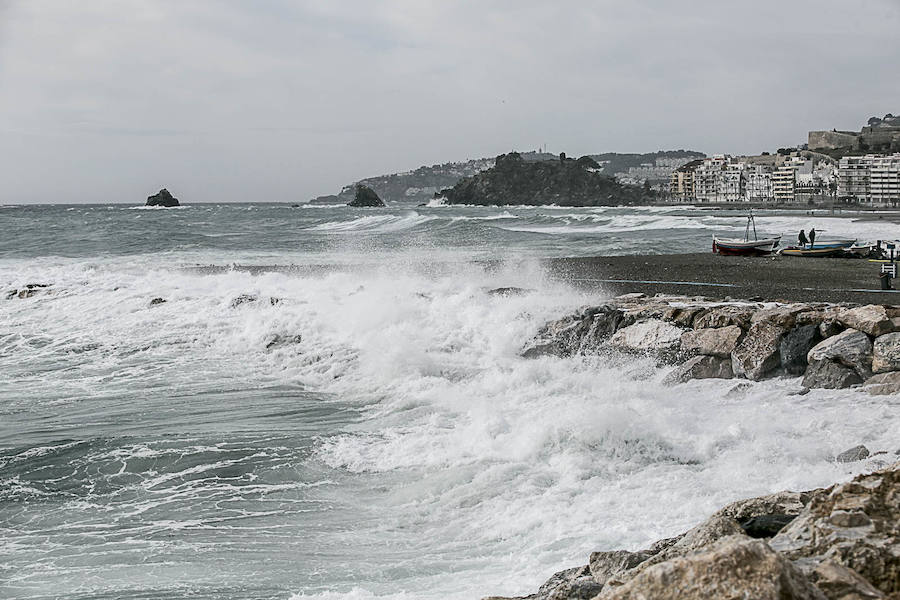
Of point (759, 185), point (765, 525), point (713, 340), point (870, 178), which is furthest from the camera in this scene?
point (759, 185)

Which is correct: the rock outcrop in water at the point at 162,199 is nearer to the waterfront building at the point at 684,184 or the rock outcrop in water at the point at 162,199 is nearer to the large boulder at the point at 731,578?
the waterfront building at the point at 684,184

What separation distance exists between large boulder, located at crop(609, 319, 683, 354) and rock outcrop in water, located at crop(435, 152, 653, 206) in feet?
398

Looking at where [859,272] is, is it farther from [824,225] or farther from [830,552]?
[824,225]

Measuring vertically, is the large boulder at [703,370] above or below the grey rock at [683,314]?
below

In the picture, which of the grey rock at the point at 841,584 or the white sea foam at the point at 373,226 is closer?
the grey rock at the point at 841,584

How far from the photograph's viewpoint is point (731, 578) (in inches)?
80.5

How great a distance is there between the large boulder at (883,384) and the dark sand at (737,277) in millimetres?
3888

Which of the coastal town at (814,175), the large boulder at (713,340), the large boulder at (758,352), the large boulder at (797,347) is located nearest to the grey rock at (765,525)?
the large boulder at (758,352)

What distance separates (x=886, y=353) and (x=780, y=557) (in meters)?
7.14

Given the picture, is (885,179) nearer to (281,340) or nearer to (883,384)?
(281,340)

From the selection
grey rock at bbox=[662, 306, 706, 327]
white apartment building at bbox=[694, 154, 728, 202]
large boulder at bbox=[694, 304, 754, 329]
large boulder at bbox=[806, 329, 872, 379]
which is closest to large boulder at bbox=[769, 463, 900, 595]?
large boulder at bbox=[806, 329, 872, 379]

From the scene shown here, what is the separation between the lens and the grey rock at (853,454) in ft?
20.9

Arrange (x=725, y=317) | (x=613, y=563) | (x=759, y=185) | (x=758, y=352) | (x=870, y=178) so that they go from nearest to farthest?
(x=613, y=563), (x=758, y=352), (x=725, y=317), (x=870, y=178), (x=759, y=185)

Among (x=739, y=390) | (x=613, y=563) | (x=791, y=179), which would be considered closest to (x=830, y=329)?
(x=739, y=390)
